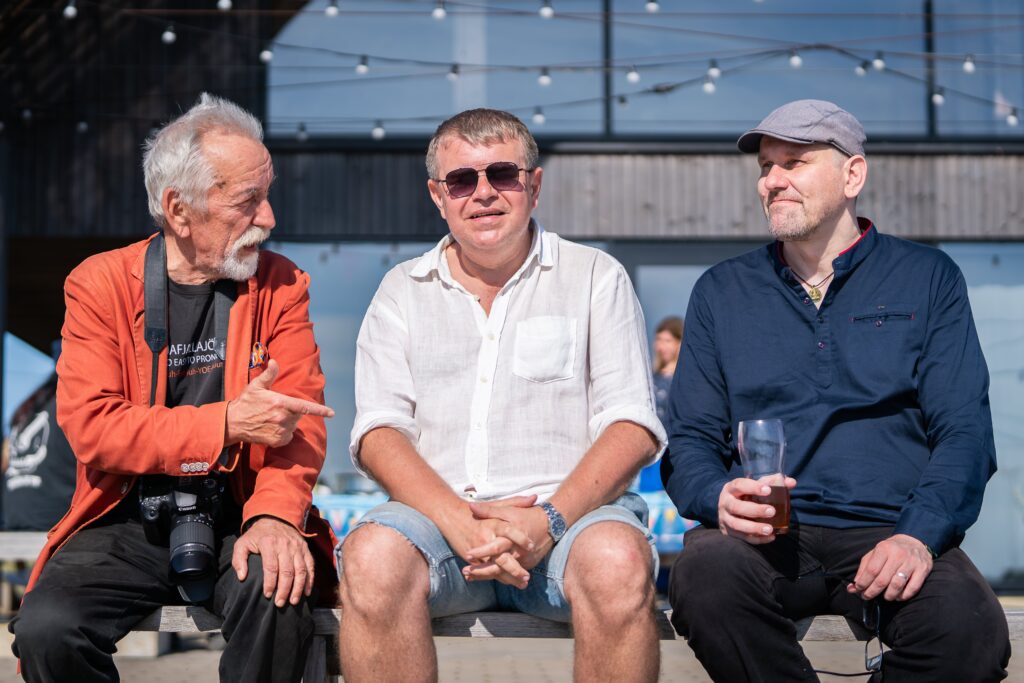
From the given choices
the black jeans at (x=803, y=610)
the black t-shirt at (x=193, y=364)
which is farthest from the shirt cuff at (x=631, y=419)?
the black t-shirt at (x=193, y=364)

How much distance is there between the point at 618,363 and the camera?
339 centimetres

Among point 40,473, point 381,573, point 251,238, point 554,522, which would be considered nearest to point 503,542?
point 554,522

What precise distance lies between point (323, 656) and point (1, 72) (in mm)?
7865

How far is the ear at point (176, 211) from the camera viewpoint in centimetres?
350

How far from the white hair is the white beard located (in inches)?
5.5

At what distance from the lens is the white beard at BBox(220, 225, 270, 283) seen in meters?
3.47

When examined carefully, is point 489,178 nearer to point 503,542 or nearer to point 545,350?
point 545,350

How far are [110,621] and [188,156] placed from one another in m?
1.25

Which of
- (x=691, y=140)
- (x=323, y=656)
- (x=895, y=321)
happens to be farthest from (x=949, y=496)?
(x=691, y=140)

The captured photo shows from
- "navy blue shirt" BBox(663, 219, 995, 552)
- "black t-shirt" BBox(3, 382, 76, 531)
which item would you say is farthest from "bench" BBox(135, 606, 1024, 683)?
"black t-shirt" BBox(3, 382, 76, 531)

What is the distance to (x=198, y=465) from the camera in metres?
3.22

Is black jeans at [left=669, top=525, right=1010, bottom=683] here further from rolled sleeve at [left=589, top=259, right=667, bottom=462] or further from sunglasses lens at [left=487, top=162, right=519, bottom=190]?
sunglasses lens at [left=487, top=162, right=519, bottom=190]

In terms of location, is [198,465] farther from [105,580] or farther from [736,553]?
[736,553]

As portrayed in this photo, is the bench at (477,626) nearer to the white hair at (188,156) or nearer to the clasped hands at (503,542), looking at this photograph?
the clasped hands at (503,542)
